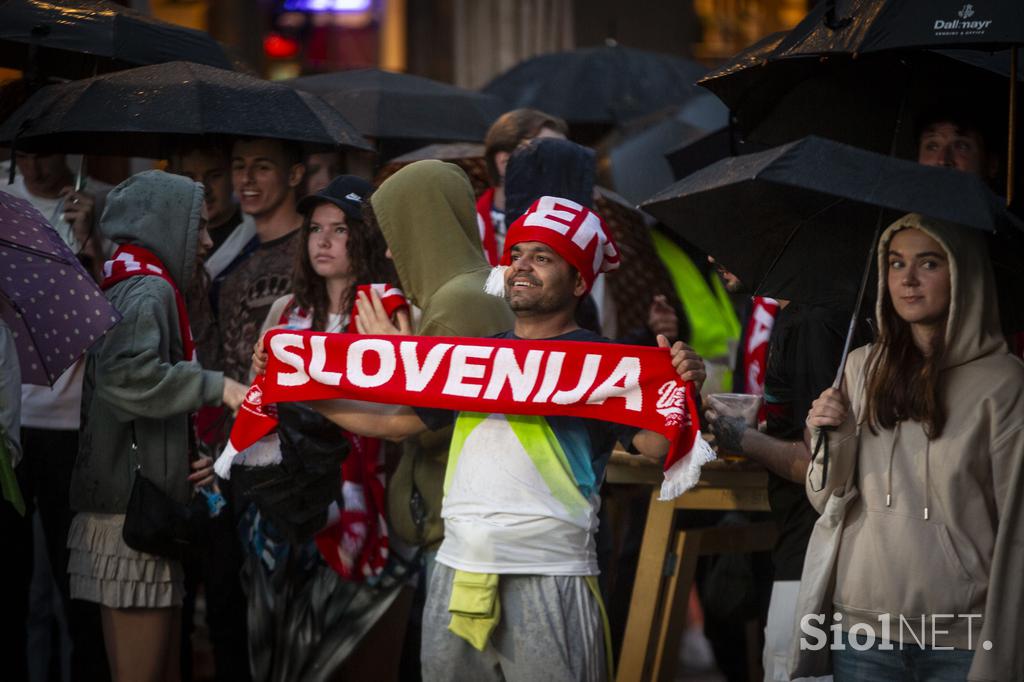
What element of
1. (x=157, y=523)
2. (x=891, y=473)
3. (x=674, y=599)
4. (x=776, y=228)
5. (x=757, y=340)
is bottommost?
(x=674, y=599)

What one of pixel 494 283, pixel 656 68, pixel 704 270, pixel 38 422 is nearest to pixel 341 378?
pixel 494 283

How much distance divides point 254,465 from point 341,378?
60 centimetres

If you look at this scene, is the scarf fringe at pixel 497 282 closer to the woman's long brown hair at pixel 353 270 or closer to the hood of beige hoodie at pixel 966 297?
the woman's long brown hair at pixel 353 270

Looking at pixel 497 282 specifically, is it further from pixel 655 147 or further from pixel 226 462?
pixel 655 147

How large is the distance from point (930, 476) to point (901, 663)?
0.53 m

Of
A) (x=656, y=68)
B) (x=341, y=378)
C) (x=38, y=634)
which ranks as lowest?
(x=38, y=634)

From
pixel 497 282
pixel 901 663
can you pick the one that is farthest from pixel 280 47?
pixel 901 663

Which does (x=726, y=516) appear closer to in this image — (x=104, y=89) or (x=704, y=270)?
(x=704, y=270)

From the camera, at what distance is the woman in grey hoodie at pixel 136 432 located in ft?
16.9

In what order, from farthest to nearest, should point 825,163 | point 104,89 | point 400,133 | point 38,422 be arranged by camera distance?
point 400,133 < point 38,422 < point 104,89 < point 825,163

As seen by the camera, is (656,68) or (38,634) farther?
(656,68)

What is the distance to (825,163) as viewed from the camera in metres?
4.08

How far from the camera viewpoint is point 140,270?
5.31m

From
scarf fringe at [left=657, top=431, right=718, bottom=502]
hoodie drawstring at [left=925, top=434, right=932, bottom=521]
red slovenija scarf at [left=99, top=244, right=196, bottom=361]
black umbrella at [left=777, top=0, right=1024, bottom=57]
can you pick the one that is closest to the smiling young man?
red slovenija scarf at [left=99, top=244, right=196, bottom=361]
